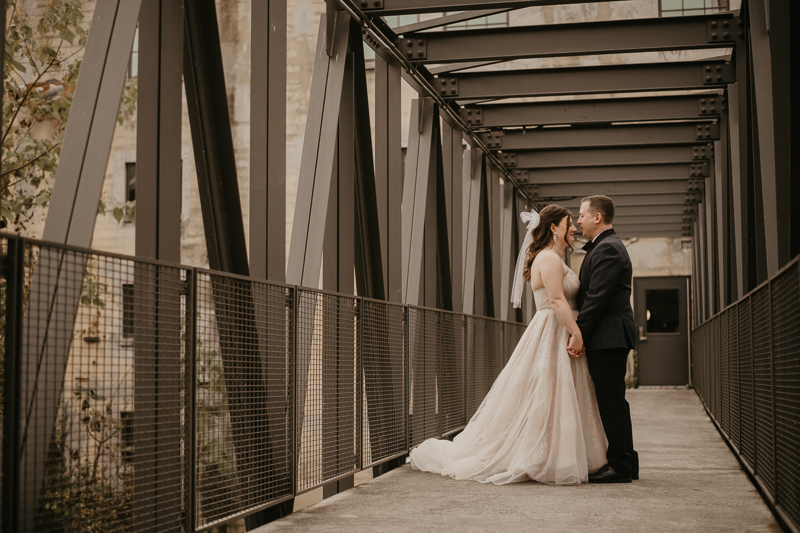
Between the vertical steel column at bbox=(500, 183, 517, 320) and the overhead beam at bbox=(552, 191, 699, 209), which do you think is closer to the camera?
the vertical steel column at bbox=(500, 183, 517, 320)

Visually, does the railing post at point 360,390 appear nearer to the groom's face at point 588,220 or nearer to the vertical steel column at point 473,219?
the groom's face at point 588,220

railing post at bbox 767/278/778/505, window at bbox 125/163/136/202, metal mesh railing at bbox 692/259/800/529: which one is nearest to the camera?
metal mesh railing at bbox 692/259/800/529

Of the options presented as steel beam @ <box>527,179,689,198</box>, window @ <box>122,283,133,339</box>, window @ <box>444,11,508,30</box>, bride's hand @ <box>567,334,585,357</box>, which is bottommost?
bride's hand @ <box>567,334,585,357</box>

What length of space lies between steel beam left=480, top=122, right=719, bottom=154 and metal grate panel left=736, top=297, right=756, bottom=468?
603cm

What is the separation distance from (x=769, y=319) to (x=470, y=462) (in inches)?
94.9

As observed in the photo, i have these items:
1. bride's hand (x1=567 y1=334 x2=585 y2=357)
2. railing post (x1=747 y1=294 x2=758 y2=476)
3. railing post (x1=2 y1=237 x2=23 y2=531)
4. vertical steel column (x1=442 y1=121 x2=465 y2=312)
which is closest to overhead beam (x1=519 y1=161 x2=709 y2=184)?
vertical steel column (x1=442 y1=121 x2=465 y2=312)

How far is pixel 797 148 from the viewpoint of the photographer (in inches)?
167

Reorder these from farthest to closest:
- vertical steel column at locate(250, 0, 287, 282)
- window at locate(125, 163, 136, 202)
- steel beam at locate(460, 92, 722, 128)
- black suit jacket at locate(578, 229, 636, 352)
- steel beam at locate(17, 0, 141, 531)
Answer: window at locate(125, 163, 136, 202), steel beam at locate(460, 92, 722, 128), black suit jacket at locate(578, 229, 636, 352), vertical steel column at locate(250, 0, 287, 282), steel beam at locate(17, 0, 141, 531)

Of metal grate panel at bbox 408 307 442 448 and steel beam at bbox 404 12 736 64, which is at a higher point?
steel beam at bbox 404 12 736 64

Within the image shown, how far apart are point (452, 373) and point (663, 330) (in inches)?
611

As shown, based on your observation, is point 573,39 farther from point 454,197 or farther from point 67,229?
point 67,229

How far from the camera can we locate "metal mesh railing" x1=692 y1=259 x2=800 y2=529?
3.60 metres

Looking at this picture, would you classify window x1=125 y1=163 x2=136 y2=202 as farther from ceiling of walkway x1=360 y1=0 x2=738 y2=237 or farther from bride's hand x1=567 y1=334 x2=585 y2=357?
bride's hand x1=567 y1=334 x2=585 y2=357

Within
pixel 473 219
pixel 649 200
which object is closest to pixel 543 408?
pixel 473 219
